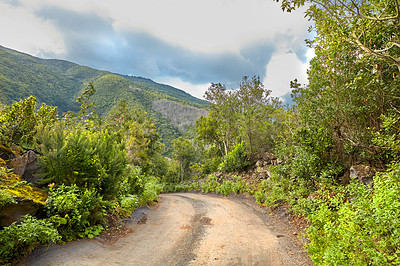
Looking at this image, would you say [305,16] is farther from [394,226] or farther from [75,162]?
[75,162]

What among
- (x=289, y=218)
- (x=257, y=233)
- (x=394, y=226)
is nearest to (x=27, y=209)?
(x=257, y=233)

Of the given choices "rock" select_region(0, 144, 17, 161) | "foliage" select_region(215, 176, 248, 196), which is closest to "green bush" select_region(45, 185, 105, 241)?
"rock" select_region(0, 144, 17, 161)

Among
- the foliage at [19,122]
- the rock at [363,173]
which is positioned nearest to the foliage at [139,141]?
the foliage at [19,122]

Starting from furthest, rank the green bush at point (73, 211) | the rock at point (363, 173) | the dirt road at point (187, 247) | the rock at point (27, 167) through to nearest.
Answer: the rock at point (363, 173)
the rock at point (27, 167)
the green bush at point (73, 211)
the dirt road at point (187, 247)

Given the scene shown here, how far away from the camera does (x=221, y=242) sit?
5.16 meters

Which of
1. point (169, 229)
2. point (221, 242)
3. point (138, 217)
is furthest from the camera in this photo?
point (138, 217)

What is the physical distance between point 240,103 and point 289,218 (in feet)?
59.6

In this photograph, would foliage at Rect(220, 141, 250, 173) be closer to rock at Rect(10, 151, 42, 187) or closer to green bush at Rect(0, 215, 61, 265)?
rock at Rect(10, 151, 42, 187)

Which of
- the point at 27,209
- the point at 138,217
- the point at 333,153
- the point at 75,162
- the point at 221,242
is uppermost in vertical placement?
the point at 333,153

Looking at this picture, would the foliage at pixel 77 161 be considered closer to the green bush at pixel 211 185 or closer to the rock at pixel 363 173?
the rock at pixel 363 173

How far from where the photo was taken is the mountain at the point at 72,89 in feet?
192

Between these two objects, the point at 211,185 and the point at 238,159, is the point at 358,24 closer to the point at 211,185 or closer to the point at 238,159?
the point at 238,159

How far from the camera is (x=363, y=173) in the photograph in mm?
6250

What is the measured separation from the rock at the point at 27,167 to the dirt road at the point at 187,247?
2.04 metres
